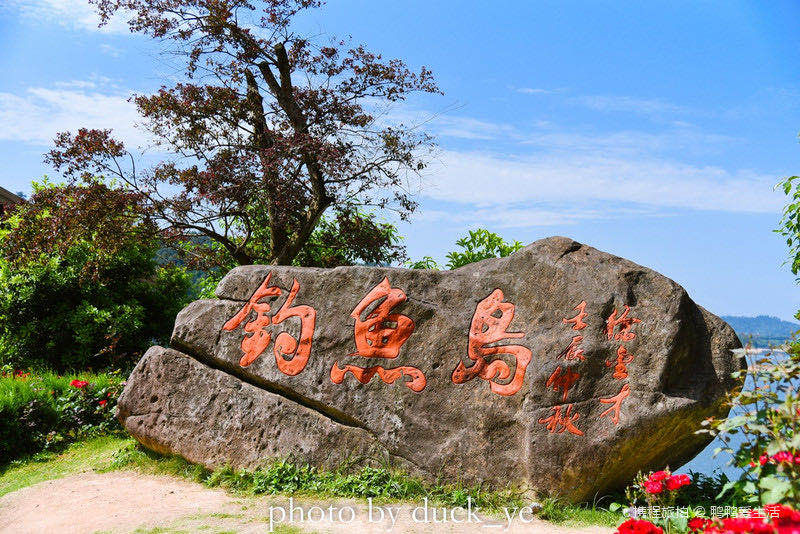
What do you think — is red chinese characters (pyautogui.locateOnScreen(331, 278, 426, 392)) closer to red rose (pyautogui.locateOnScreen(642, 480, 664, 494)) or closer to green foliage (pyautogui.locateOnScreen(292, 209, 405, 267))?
red rose (pyautogui.locateOnScreen(642, 480, 664, 494))

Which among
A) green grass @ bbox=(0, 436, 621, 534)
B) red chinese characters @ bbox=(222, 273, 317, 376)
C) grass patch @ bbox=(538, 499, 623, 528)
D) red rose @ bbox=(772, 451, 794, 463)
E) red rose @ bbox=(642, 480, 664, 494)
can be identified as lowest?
grass patch @ bbox=(538, 499, 623, 528)

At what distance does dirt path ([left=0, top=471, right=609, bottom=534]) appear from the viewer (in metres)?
5.56

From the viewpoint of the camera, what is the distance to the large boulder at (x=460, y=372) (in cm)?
616

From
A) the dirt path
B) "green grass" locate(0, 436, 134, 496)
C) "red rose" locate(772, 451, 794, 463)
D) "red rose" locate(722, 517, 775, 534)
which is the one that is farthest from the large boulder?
"red rose" locate(722, 517, 775, 534)

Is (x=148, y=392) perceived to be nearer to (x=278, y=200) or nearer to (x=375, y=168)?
(x=278, y=200)

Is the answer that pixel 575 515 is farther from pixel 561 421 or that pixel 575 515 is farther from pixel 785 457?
pixel 785 457

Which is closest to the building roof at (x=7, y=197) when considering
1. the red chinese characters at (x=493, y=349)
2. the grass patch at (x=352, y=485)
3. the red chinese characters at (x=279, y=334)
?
the red chinese characters at (x=279, y=334)

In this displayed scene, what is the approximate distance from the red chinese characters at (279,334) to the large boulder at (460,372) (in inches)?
0.6

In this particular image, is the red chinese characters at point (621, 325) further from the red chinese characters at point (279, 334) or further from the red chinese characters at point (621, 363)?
the red chinese characters at point (279, 334)

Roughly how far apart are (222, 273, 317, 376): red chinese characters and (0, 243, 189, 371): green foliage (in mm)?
5236

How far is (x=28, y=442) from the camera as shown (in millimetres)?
8484

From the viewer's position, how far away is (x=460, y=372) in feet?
21.3

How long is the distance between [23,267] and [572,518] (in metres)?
10.1

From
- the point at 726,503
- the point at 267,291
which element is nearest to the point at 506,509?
the point at 726,503
